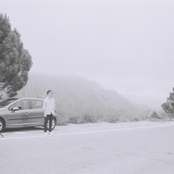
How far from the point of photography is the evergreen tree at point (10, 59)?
16359mm

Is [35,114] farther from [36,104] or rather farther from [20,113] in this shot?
[20,113]

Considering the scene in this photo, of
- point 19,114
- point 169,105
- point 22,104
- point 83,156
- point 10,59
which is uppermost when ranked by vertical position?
point 10,59

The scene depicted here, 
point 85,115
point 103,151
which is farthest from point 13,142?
point 85,115

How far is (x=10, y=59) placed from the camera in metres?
16.5

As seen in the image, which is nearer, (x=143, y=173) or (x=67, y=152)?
(x=143, y=173)

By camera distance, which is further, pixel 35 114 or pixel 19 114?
pixel 35 114

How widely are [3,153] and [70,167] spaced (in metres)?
2.05

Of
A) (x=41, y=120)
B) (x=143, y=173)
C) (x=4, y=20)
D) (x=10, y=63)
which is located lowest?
(x=143, y=173)

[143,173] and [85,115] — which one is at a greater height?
[85,115]

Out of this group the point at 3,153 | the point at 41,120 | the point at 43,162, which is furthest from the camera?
the point at 41,120

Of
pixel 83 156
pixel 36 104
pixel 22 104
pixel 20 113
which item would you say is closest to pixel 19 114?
pixel 20 113

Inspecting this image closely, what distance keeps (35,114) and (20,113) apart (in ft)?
2.40

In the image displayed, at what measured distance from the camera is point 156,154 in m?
7.19

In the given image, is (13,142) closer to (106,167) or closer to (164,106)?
(106,167)
